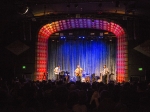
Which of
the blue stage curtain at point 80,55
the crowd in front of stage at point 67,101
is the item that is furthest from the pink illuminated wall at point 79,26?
the crowd in front of stage at point 67,101

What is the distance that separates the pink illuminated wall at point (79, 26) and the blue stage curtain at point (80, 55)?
191 cm

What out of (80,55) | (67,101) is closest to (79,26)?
(80,55)

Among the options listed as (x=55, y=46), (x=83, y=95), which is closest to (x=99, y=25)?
(x=55, y=46)

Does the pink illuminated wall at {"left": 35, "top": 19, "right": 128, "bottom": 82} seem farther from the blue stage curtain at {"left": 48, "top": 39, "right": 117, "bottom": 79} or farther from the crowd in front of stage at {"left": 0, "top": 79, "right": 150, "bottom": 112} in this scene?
the crowd in front of stage at {"left": 0, "top": 79, "right": 150, "bottom": 112}

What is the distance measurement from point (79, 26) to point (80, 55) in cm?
326

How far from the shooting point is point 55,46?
23922mm

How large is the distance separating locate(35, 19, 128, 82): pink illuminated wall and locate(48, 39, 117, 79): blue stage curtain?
1.91 metres

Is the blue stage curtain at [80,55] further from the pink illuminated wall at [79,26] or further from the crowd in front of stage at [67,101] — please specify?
the crowd in front of stage at [67,101]

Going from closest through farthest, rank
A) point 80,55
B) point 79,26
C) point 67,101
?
point 67,101 → point 79,26 → point 80,55

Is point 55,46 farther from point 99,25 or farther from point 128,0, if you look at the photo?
point 128,0

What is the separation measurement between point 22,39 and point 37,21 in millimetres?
2026

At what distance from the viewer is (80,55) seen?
24.3 meters

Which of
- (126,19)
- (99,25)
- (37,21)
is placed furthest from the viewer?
(99,25)

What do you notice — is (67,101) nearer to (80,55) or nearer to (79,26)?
(79,26)
